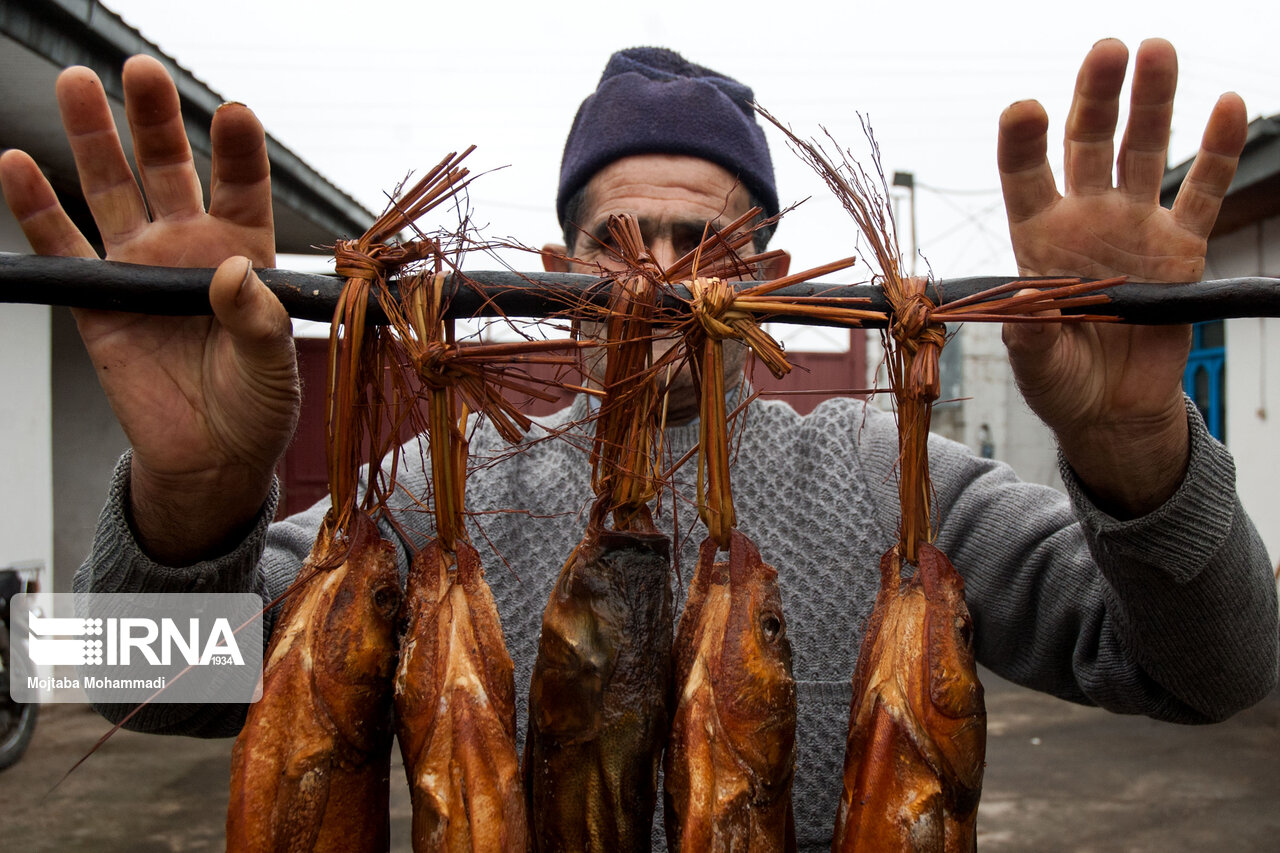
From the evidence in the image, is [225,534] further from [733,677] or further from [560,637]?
[733,677]

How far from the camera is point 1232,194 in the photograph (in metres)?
8.59

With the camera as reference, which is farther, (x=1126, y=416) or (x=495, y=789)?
(x=1126, y=416)

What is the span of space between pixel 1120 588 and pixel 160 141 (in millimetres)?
1882

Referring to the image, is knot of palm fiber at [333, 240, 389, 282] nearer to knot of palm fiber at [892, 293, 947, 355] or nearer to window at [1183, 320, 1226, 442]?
knot of palm fiber at [892, 293, 947, 355]

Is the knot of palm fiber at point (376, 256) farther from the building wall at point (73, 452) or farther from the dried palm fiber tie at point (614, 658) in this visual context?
the building wall at point (73, 452)

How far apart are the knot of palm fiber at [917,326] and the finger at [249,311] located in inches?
36.4

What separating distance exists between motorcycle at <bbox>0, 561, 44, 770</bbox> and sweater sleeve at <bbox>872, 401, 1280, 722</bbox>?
6.78m

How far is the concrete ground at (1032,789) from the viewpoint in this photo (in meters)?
5.69

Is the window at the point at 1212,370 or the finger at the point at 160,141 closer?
the finger at the point at 160,141

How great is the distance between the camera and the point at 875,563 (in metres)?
2.32

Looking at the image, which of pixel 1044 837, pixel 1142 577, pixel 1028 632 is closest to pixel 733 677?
pixel 1142 577

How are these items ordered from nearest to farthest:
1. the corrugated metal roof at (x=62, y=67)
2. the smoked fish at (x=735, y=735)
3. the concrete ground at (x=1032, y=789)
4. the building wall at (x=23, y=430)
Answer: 1. the smoked fish at (x=735, y=735)
2. the corrugated metal roof at (x=62, y=67)
3. the concrete ground at (x=1032, y=789)
4. the building wall at (x=23, y=430)

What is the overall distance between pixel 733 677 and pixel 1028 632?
1.41 meters

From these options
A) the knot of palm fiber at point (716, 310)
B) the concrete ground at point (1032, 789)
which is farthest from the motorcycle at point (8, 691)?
the knot of palm fiber at point (716, 310)
